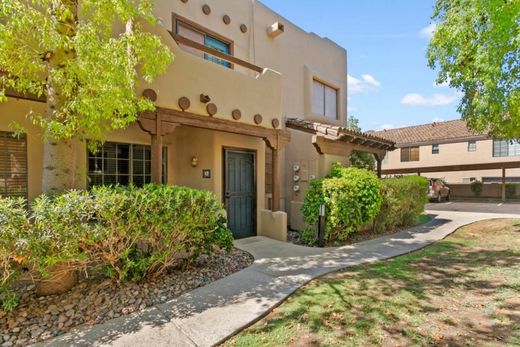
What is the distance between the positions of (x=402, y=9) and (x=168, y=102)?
9322 millimetres

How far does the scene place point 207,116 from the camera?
6.86 meters

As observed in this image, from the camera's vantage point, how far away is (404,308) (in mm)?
4160

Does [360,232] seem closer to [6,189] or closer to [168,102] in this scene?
[168,102]

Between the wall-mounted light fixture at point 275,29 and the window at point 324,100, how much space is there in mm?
2992

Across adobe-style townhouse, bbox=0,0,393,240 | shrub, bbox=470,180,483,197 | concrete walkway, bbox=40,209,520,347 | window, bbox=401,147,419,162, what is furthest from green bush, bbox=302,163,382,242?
window, bbox=401,147,419,162

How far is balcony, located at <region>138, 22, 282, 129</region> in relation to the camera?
243 inches

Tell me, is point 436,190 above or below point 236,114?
below

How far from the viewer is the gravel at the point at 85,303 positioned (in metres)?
3.56

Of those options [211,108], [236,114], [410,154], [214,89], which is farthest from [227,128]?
[410,154]

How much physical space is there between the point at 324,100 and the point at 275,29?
4217mm

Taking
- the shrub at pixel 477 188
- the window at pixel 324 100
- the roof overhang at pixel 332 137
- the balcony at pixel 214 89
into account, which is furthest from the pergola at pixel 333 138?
the shrub at pixel 477 188

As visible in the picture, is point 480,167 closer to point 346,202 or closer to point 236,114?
point 346,202

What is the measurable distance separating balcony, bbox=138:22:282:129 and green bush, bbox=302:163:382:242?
2465 mm

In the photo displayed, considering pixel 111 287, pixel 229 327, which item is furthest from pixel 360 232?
pixel 111 287
